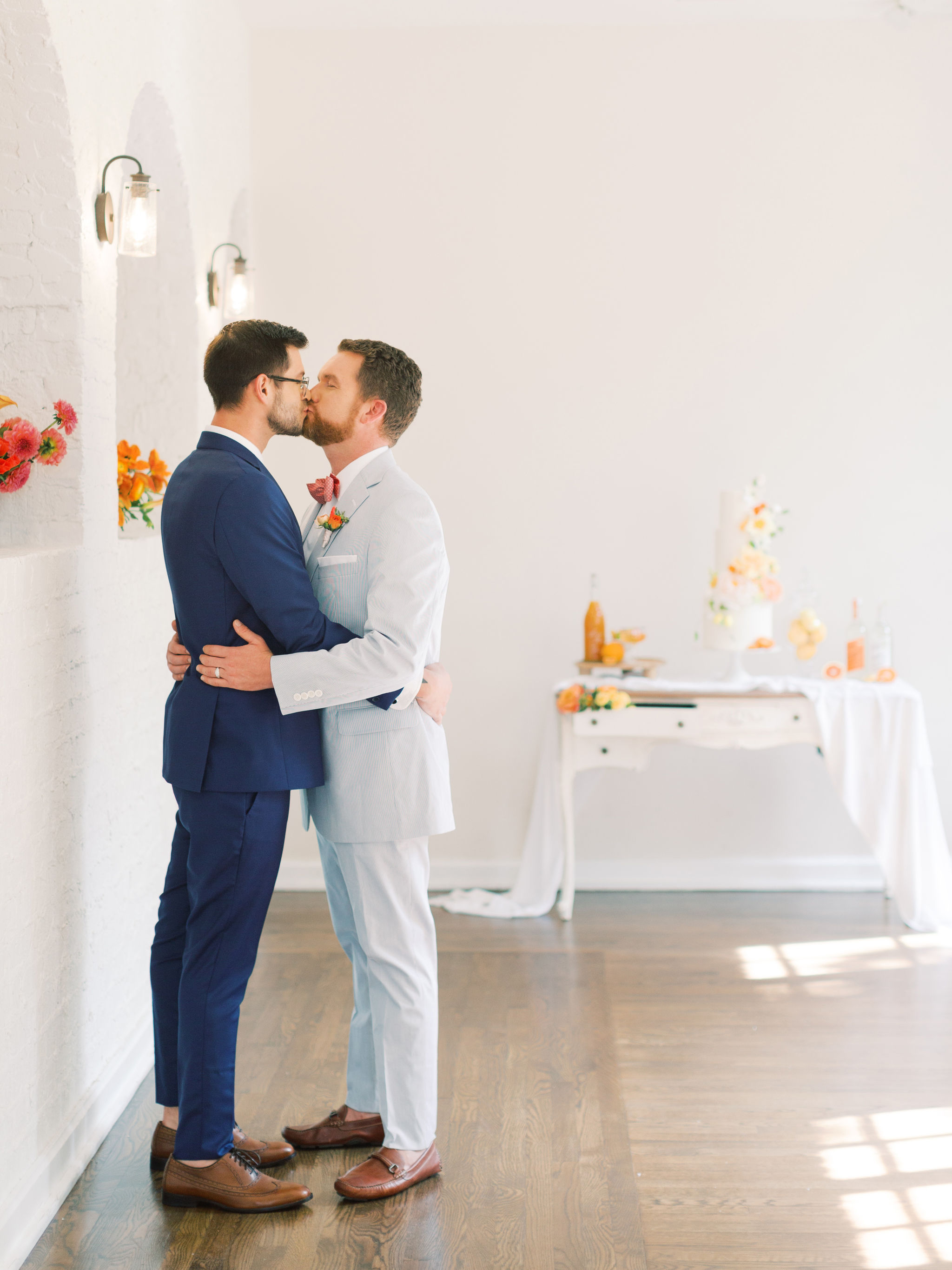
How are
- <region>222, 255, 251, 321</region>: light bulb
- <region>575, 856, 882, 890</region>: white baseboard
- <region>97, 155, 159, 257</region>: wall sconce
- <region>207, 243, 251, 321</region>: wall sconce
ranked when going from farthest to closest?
<region>575, 856, 882, 890</region>: white baseboard
<region>222, 255, 251, 321</region>: light bulb
<region>207, 243, 251, 321</region>: wall sconce
<region>97, 155, 159, 257</region>: wall sconce

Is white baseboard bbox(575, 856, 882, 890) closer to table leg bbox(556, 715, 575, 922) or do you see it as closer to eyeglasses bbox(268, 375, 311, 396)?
table leg bbox(556, 715, 575, 922)

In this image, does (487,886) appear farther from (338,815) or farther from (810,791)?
(338,815)

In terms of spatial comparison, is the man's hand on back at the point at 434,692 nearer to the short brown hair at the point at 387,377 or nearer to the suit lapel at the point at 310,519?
the suit lapel at the point at 310,519

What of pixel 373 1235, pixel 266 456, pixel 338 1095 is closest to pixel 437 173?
pixel 266 456

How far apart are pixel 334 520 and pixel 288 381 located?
0.28 metres

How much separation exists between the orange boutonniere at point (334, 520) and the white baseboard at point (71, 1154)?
1320mm

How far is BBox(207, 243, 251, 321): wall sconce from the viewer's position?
3752 mm

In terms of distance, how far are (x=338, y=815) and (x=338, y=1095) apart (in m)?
0.88

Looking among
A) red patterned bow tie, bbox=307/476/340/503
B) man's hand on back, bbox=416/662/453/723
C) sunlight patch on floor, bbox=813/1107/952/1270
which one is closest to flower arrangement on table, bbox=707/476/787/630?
sunlight patch on floor, bbox=813/1107/952/1270

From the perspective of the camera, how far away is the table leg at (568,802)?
3.99m

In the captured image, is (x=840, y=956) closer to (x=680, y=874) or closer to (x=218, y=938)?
(x=680, y=874)

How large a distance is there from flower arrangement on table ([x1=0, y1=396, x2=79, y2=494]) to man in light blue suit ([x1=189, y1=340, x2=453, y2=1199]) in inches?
19.4

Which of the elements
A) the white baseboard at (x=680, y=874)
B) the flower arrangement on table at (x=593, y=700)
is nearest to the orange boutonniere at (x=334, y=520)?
the flower arrangement on table at (x=593, y=700)

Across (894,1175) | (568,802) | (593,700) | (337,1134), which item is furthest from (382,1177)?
(593,700)
